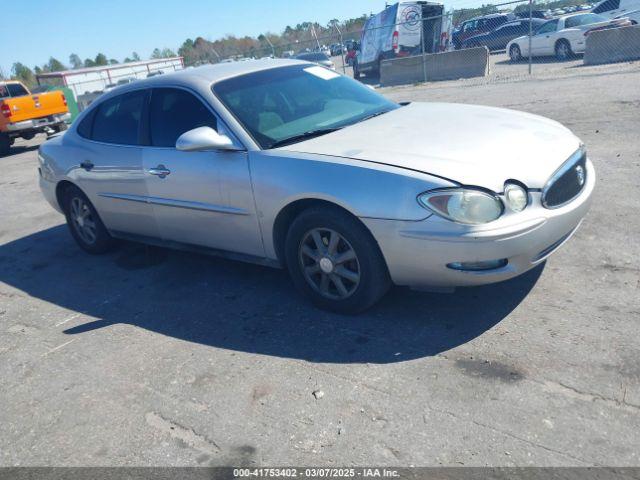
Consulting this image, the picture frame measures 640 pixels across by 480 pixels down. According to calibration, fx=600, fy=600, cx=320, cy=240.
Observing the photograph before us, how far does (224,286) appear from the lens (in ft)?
15.8

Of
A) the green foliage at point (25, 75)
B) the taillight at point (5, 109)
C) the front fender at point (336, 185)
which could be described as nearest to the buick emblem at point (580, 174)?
the front fender at point (336, 185)

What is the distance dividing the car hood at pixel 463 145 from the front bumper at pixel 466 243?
0.23 m

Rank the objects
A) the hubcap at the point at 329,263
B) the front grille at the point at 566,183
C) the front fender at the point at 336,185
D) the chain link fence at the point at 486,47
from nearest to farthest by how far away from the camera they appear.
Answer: the front fender at the point at 336,185
the front grille at the point at 566,183
the hubcap at the point at 329,263
the chain link fence at the point at 486,47

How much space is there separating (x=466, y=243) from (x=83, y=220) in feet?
13.7

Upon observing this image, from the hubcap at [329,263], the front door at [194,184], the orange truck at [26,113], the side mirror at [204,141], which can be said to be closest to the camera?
the hubcap at [329,263]

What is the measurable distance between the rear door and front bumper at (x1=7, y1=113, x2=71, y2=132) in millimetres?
12077

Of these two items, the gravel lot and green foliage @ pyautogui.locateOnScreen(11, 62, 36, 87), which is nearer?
the gravel lot

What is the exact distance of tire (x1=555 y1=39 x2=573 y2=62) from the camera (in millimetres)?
18772

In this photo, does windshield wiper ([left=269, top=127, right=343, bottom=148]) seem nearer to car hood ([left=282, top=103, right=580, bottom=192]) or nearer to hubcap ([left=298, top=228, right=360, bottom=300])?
car hood ([left=282, top=103, right=580, bottom=192])

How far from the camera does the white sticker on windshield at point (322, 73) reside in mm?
5039

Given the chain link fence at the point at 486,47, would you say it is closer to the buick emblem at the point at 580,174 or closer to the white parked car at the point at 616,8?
the white parked car at the point at 616,8

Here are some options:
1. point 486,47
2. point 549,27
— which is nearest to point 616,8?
point 549,27

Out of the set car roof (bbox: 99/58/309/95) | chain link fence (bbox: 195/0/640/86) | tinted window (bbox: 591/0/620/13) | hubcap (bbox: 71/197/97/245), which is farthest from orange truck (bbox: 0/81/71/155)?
tinted window (bbox: 591/0/620/13)

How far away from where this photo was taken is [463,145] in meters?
3.71
